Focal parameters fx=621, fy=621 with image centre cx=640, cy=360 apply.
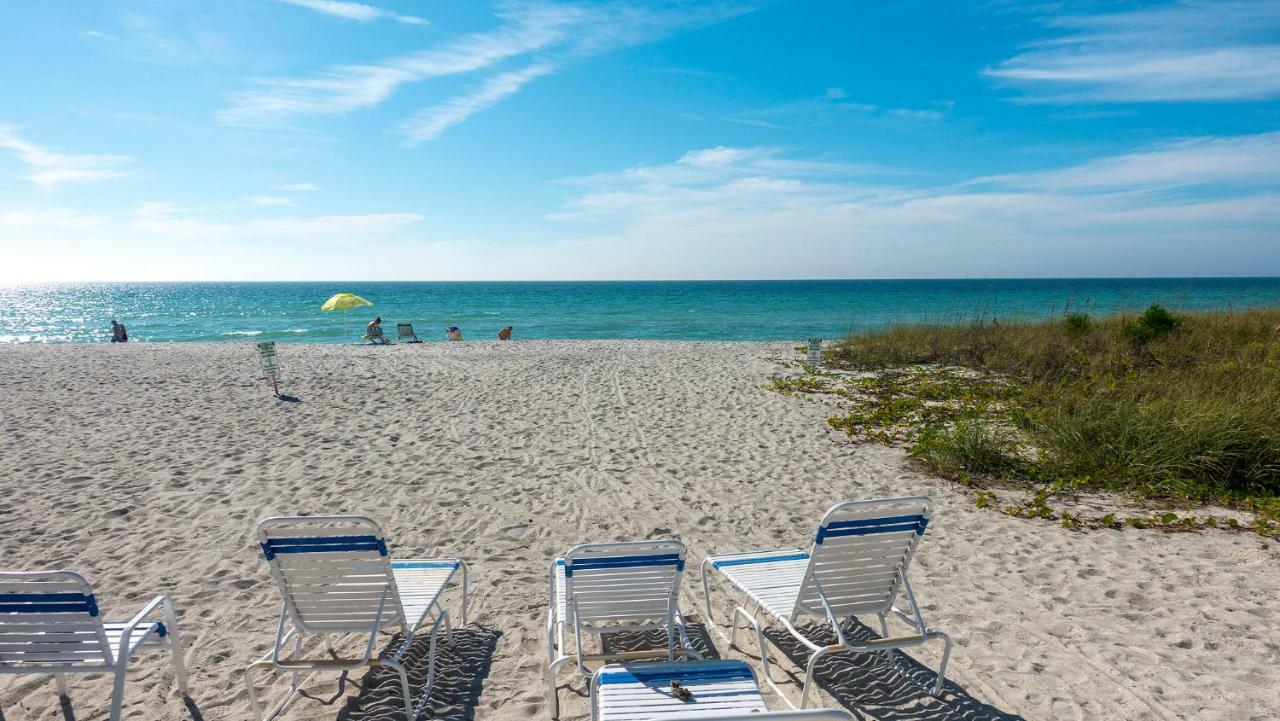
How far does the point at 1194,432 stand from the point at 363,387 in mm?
11942

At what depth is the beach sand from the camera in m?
3.18

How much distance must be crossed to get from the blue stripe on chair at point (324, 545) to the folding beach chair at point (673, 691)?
117cm

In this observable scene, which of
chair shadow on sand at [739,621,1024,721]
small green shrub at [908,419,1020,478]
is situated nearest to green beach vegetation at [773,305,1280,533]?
small green shrub at [908,419,1020,478]

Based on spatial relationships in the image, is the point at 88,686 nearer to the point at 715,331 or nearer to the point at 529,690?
the point at 529,690

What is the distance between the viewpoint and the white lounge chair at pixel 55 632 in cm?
255

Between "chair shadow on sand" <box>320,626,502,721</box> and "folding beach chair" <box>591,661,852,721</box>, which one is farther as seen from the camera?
"chair shadow on sand" <box>320,626,502,721</box>

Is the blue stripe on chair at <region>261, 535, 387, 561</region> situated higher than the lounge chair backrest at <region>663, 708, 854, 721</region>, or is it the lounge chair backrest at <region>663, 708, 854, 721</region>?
the lounge chair backrest at <region>663, 708, 854, 721</region>

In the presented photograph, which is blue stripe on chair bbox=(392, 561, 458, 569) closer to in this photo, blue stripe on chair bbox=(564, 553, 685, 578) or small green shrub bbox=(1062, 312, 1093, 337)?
blue stripe on chair bbox=(564, 553, 685, 578)

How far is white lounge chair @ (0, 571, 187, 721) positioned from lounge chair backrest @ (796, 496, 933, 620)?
307cm

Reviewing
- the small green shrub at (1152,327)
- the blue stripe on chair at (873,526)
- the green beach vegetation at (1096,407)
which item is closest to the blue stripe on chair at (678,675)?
the blue stripe on chair at (873,526)

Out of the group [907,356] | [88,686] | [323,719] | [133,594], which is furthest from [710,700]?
[907,356]

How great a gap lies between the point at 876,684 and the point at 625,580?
148cm

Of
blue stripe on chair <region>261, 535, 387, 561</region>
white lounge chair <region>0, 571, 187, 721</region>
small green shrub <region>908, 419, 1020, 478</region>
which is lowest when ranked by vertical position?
small green shrub <region>908, 419, 1020, 478</region>

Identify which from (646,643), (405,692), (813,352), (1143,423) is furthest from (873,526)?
(813,352)
